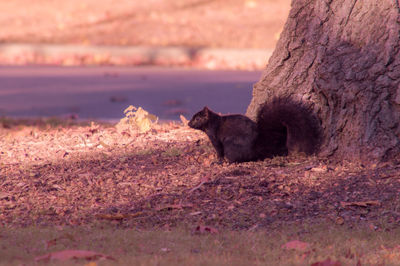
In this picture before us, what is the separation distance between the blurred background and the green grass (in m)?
6.05

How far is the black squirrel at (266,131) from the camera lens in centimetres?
579

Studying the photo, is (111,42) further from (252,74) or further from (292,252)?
→ (292,252)

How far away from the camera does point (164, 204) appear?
4.85 metres

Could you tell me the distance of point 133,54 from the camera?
56.3 ft

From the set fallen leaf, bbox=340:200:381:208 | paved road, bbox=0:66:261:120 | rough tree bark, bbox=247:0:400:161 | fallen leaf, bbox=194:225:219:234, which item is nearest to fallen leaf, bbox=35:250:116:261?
fallen leaf, bbox=194:225:219:234

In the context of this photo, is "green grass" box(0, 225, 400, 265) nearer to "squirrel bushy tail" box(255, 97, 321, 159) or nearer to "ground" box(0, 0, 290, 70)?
"squirrel bushy tail" box(255, 97, 321, 159)

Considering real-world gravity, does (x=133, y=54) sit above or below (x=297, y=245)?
above

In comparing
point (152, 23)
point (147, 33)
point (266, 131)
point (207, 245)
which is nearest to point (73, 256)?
point (207, 245)

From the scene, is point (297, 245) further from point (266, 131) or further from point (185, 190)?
point (266, 131)

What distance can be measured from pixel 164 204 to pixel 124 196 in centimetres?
42

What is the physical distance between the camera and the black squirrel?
5.79 m

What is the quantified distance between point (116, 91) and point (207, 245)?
29.7 ft

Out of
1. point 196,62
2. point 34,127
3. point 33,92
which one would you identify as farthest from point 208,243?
point 196,62

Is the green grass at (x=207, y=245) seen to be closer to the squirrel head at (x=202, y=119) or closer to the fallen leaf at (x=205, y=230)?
the fallen leaf at (x=205, y=230)
